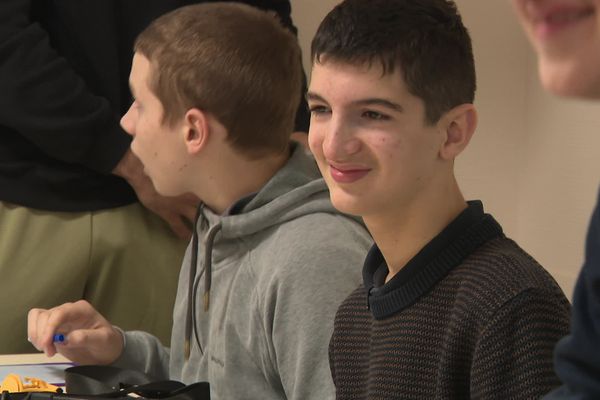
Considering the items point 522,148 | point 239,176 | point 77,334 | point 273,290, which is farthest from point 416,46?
point 522,148

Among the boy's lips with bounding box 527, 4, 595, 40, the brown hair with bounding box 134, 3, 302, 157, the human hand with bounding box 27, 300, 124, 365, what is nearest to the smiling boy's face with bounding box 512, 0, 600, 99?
the boy's lips with bounding box 527, 4, 595, 40

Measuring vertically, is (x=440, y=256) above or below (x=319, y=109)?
below

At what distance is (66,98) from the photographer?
206 cm

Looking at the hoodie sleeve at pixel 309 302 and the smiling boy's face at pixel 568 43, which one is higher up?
the smiling boy's face at pixel 568 43

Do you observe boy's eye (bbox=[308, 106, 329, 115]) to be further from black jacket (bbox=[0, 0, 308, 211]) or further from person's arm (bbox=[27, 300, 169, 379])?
black jacket (bbox=[0, 0, 308, 211])

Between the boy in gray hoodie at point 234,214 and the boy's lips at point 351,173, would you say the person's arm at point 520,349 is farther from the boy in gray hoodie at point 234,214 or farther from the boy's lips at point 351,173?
the boy in gray hoodie at point 234,214

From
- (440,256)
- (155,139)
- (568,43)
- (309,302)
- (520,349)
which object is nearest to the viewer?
(568,43)

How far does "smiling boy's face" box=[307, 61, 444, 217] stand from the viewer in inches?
46.7

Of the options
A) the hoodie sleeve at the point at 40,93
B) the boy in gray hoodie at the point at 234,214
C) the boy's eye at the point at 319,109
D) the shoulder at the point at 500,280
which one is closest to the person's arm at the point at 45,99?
the hoodie sleeve at the point at 40,93

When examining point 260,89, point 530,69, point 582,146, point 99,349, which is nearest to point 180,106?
point 260,89

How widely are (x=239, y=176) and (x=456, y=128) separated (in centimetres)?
52

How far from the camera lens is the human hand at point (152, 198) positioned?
2109 mm

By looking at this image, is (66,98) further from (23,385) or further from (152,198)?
(23,385)

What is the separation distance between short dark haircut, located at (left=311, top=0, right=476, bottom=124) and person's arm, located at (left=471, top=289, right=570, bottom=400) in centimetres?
→ 24
